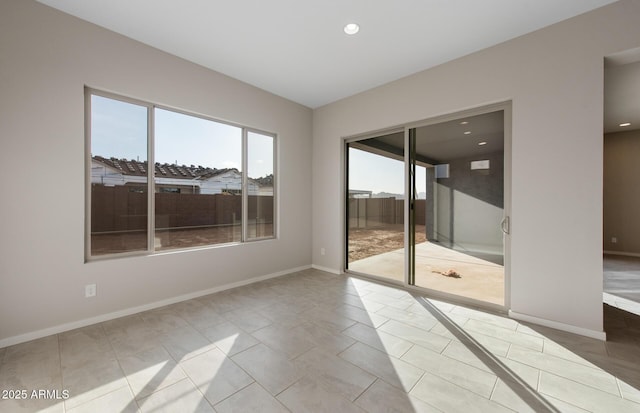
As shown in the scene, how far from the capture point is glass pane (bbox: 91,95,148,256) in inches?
109

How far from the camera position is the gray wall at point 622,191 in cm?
576

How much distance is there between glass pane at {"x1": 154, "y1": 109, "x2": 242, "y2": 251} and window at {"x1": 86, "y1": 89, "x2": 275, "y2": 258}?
0.01 m

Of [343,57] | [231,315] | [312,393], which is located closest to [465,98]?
[343,57]

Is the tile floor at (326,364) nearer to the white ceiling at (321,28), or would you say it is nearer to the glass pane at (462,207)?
the glass pane at (462,207)

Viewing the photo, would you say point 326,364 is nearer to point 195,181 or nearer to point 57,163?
point 195,181

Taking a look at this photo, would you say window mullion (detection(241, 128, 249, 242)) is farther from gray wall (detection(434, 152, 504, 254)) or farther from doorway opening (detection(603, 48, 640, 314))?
doorway opening (detection(603, 48, 640, 314))

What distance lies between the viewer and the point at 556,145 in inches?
101

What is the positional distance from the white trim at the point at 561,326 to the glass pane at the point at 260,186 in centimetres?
343

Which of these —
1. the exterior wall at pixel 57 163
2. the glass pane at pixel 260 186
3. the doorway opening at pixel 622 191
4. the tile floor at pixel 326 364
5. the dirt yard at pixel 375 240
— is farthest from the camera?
the doorway opening at pixel 622 191

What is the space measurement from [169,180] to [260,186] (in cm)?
135

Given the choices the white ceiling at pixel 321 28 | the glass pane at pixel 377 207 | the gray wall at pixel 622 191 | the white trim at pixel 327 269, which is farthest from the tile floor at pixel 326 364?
the gray wall at pixel 622 191

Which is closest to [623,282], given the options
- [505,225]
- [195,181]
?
[505,225]

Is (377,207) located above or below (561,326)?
above

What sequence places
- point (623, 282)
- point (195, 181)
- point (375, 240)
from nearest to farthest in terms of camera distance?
point (195, 181) < point (623, 282) < point (375, 240)
